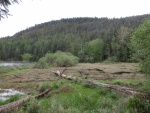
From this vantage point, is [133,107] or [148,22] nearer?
[133,107]

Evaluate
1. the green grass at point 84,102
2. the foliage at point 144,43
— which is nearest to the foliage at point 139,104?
the green grass at point 84,102

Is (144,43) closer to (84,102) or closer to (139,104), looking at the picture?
(84,102)

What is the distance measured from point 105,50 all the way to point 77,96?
7363cm

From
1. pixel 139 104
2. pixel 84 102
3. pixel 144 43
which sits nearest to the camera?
pixel 139 104

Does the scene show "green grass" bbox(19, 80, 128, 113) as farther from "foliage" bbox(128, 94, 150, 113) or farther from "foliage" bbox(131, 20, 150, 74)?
"foliage" bbox(131, 20, 150, 74)

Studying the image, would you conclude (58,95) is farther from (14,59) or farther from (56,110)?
(14,59)

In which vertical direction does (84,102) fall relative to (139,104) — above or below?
below

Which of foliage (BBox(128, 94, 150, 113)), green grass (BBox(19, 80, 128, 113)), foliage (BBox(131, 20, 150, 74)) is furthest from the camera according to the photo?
foliage (BBox(131, 20, 150, 74))

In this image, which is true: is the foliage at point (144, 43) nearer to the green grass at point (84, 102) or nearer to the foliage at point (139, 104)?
the green grass at point (84, 102)

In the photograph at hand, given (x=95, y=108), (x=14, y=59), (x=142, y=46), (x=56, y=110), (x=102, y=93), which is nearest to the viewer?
(x=56, y=110)

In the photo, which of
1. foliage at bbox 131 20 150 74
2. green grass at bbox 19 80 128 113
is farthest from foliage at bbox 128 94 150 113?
foliage at bbox 131 20 150 74

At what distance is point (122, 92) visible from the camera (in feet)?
55.8

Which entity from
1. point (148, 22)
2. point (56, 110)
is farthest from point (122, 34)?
point (56, 110)

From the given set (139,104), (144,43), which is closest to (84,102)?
(139,104)
